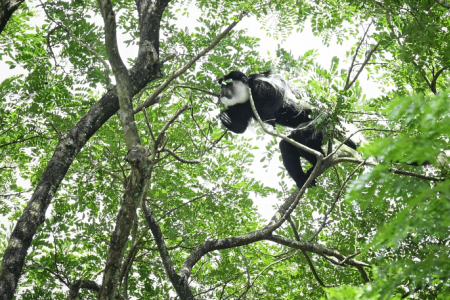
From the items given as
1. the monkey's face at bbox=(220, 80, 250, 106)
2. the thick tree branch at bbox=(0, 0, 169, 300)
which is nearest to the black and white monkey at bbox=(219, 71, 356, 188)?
the monkey's face at bbox=(220, 80, 250, 106)

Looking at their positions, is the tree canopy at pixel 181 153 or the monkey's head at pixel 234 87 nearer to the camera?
the tree canopy at pixel 181 153

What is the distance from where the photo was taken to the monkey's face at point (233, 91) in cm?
410

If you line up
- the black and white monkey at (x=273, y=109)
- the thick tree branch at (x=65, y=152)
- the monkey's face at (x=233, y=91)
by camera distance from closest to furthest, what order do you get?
1. the thick tree branch at (x=65, y=152)
2. the black and white monkey at (x=273, y=109)
3. the monkey's face at (x=233, y=91)

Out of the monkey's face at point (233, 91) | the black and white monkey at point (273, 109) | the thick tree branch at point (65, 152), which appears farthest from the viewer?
the monkey's face at point (233, 91)

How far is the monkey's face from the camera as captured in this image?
4.10 metres

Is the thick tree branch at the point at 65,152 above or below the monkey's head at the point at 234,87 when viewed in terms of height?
below

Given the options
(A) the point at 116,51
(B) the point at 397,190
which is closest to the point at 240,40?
(A) the point at 116,51

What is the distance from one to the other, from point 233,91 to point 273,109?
1.56 feet

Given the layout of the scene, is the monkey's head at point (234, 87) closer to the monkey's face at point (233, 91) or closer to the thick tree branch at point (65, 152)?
the monkey's face at point (233, 91)

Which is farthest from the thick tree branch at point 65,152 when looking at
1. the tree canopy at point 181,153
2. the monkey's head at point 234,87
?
the monkey's head at point 234,87

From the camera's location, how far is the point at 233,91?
4.14m

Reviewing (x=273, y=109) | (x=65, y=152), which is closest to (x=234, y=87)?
(x=273, y=109)

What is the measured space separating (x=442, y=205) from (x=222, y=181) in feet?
10.9

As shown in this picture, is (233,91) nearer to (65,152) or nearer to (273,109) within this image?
(273,109)
